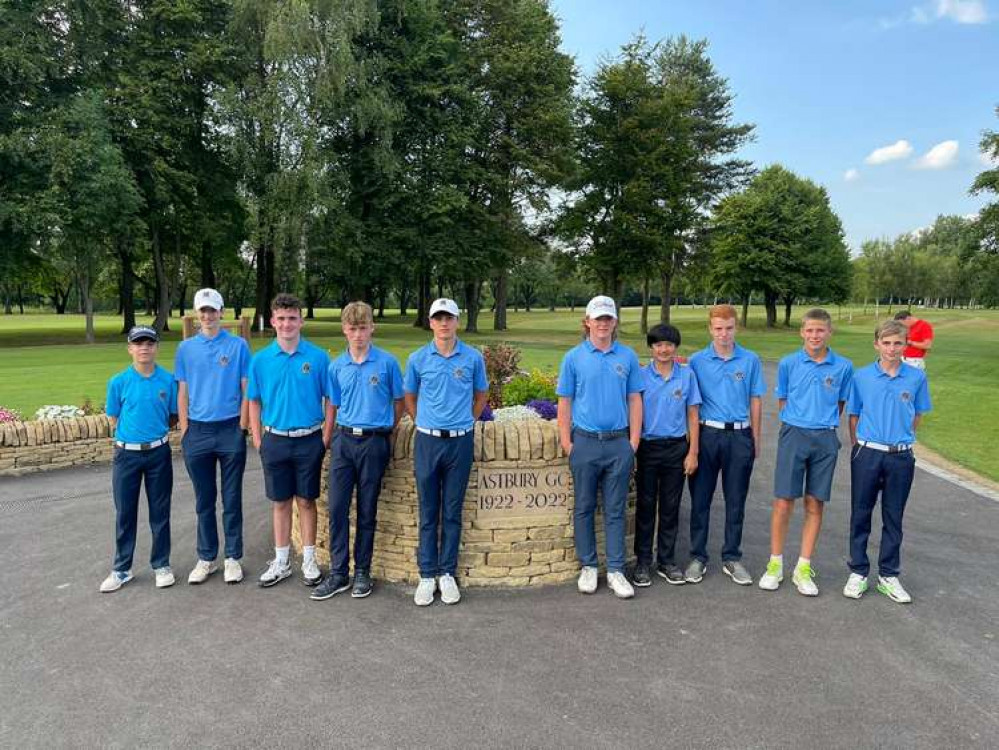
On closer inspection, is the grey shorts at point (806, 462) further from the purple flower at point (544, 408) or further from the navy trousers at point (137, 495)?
the navy trousers at point (137, 495)

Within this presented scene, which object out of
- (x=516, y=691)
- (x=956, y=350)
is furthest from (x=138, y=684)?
(x=956, y=350)

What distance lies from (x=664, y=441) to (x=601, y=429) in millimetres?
571

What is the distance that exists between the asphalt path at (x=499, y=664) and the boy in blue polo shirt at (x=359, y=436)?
341 millimetres

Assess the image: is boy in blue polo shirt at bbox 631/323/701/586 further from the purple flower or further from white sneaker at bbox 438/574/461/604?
the purple flower

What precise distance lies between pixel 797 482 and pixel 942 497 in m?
3.98

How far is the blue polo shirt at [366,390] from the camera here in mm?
4695

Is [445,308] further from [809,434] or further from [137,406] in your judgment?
[809,434]

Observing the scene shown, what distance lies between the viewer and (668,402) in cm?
490

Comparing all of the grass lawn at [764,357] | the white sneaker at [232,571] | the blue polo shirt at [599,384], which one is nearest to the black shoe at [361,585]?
the white sneaker at [232,571]

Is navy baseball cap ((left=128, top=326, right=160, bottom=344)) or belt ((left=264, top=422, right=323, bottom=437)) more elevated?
navy baseball cap ((left=128, top=326, right=160, bottom=344))

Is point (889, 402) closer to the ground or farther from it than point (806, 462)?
farther from it

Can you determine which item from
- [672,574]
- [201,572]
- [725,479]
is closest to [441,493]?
[672,574]

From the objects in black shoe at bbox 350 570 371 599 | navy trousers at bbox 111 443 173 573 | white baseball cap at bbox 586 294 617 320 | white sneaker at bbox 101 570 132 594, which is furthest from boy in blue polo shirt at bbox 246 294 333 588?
white baseball cap at bbox 586 294 617 320

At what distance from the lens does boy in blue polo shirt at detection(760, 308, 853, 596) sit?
4.86 m
